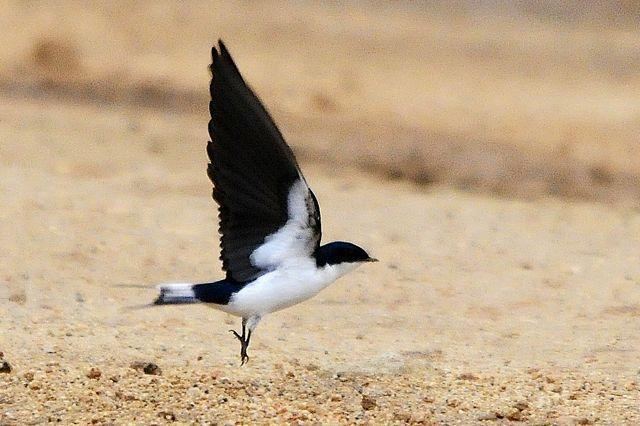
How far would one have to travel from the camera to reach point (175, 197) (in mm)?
9906

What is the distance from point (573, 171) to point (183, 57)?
617cm

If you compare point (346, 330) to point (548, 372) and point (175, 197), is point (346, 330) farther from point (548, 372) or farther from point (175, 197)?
point (175, 197)

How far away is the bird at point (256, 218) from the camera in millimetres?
4965

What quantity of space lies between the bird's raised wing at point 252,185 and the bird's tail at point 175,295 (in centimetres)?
17

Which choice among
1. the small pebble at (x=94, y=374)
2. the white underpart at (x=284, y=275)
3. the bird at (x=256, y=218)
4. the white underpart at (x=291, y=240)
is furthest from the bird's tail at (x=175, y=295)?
the small pebble at (x=94, y=374)

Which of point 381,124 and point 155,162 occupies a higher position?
point 381,124

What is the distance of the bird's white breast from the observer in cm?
518

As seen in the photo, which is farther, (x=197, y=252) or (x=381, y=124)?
(x=381, y=124)

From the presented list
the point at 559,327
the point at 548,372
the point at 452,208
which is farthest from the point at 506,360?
the point at 452,208

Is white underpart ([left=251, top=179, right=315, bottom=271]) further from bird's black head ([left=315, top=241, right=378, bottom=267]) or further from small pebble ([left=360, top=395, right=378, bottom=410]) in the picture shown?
small pebble ([left=360, top=395, right=378, bottom=410])

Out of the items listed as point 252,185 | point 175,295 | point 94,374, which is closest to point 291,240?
point 252,185

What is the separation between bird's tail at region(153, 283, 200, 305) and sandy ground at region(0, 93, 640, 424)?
1.36 ft

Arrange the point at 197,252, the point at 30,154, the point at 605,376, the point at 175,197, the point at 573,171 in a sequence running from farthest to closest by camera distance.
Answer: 1. the point at 573,171
2. the point at 30,154
3. the point at 175,197
4. the point at 197,252
5. the point at 605,376

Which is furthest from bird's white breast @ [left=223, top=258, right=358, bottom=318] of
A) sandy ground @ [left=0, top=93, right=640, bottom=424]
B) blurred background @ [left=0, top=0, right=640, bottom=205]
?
blurred background @ [left=0, top=0, right=640, bottom=205]
